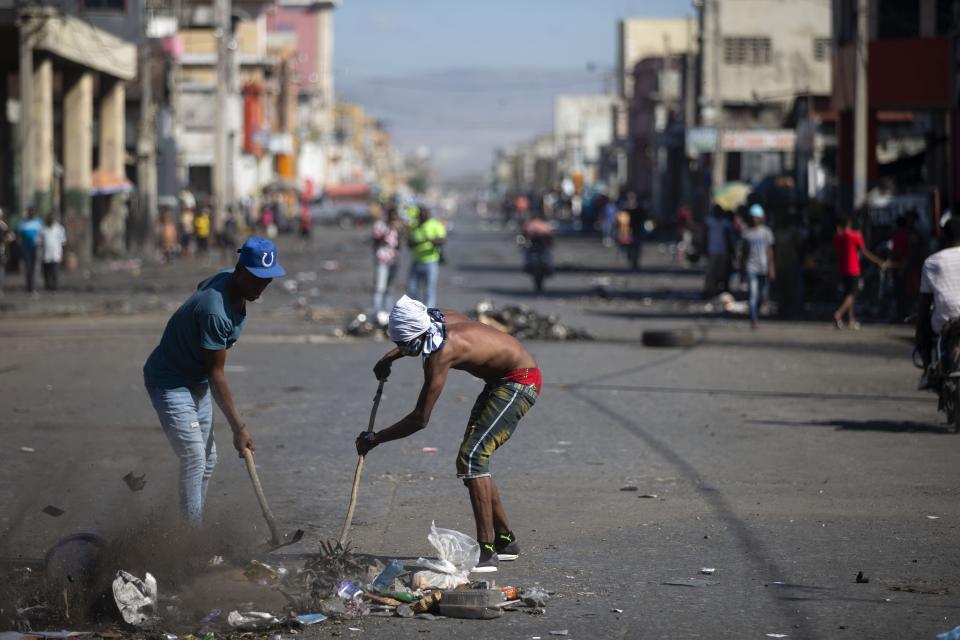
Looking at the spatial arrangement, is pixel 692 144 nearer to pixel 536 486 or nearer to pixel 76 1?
pixel 76 1

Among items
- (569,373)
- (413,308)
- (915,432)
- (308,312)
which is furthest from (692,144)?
(413,308)

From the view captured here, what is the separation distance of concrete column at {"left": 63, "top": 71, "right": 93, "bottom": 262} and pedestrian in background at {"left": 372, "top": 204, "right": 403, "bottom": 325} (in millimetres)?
18151

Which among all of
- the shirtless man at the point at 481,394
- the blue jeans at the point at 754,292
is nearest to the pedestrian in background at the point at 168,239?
the blue jeans at the point at 754,292

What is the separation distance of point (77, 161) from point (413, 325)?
3561 centimetres

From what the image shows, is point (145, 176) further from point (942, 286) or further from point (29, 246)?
point (942, 286)

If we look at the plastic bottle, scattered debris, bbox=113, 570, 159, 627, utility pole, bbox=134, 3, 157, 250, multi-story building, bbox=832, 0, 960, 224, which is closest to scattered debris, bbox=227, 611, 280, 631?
scattered debris, bbox=113, 570, 159, 627

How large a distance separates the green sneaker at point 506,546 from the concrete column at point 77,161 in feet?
109

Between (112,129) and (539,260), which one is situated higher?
(112,129)

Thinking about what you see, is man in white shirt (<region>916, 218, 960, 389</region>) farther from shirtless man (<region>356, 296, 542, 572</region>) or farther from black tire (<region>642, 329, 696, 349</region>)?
black tire (<region>642, 329, 696, 349</region>)

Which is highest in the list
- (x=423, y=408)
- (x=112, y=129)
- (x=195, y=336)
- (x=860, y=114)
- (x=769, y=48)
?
(x=769, y=48)

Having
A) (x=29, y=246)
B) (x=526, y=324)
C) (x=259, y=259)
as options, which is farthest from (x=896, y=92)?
(x=259, y=259)

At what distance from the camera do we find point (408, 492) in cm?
993

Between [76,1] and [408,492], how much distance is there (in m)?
40.8

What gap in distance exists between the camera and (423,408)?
736 centimetres
